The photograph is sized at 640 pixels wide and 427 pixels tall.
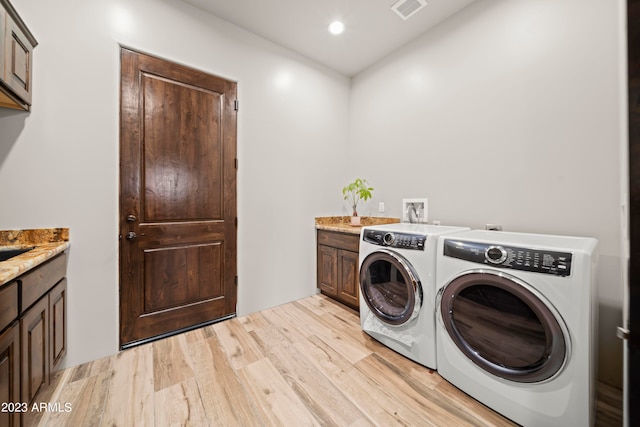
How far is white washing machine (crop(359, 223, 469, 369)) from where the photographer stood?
A: 1612mm

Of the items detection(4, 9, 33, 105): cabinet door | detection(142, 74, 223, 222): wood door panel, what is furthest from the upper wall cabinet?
detection(142, 74, 223, 222): wood door panel

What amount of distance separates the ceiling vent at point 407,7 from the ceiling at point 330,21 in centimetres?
4

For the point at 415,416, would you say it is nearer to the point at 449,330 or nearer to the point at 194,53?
the point at 449,330

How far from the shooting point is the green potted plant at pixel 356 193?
2810 millimetres

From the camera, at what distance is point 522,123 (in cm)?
182

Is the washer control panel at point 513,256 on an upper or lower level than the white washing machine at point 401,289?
upper

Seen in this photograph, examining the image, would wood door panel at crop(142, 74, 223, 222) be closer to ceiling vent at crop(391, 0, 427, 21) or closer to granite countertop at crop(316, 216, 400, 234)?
granite countertop at crop(316, 216, 400, 234)

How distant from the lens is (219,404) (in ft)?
4.51

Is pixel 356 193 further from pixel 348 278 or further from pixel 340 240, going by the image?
pixel 348 278

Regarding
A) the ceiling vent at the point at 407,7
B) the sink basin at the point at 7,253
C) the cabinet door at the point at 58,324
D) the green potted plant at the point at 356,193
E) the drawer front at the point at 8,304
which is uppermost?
the ceiling vent at the point at 407,7

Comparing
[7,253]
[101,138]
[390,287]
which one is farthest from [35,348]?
[390,287]

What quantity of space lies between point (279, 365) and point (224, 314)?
0.88m

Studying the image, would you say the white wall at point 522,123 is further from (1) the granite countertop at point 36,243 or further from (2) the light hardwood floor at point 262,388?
(1) the granite countertop at point 36,243

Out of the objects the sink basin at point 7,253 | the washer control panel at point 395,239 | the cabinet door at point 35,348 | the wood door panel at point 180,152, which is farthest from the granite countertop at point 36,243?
the washer control panel at point 395,239
